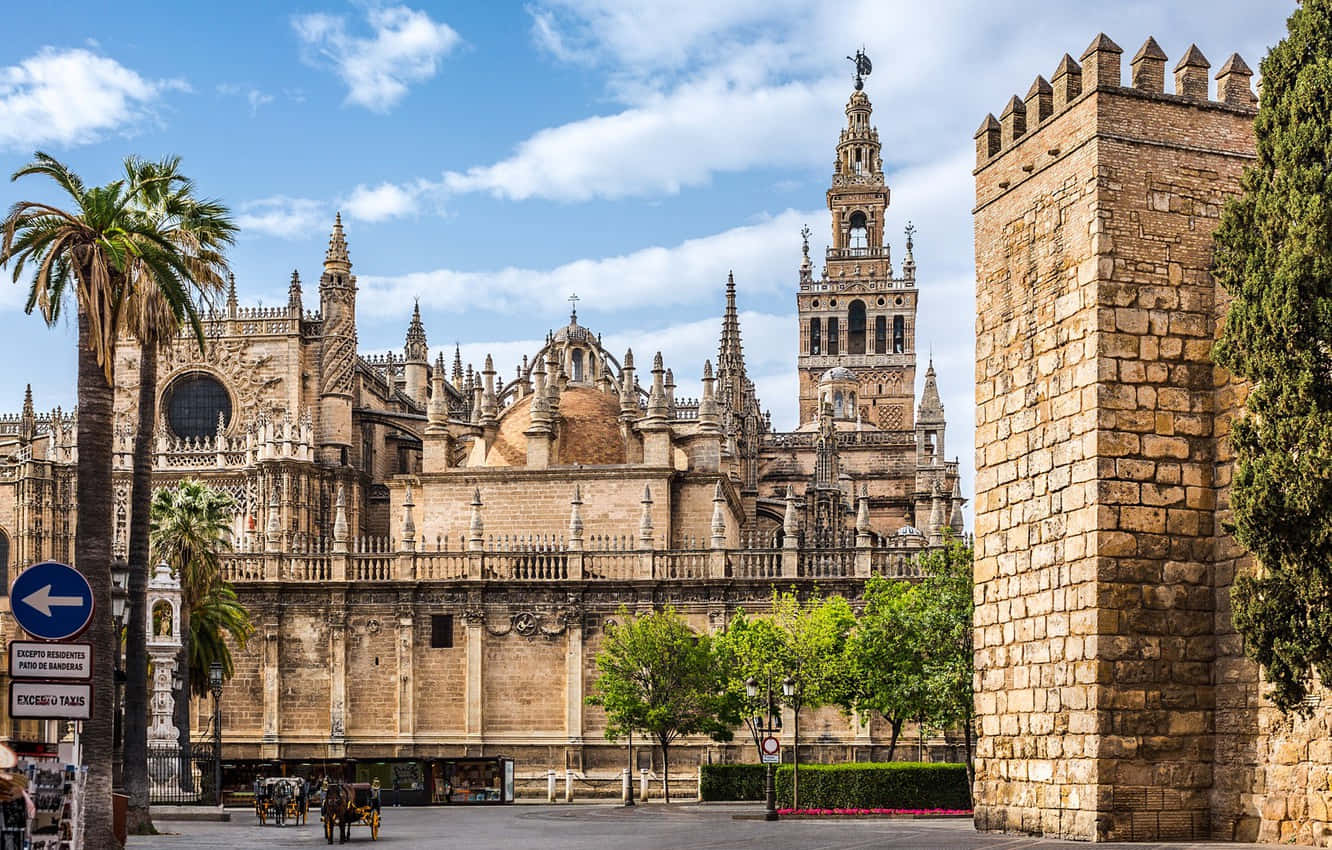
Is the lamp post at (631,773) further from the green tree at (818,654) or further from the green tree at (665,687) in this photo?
the green tree at (818,654)

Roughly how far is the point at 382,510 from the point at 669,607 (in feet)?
64.1

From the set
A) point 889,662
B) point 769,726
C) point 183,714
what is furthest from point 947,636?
point 183,714

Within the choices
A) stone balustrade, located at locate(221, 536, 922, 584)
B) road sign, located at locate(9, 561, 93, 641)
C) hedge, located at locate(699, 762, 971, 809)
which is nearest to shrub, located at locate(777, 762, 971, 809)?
hedge, located at locate(699, 762, 971, 809)

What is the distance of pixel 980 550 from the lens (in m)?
19.9

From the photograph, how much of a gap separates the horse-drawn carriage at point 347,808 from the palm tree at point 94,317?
539 cm

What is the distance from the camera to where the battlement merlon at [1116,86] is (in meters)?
17.5

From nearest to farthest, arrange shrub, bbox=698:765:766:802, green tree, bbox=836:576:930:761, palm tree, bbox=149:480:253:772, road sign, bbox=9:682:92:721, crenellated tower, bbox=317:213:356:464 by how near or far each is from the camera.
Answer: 1. road sign, bbox=9:682:92:721
2. palm tree, bbox=149:480:253:772
3. green tree, bbox=836:576:930:761
4. shrub, bbox=698:765:766:802
5. crenellated tower, bbox=317:213:356:464

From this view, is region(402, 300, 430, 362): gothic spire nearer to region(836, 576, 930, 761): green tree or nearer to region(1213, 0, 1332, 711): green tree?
region(836, 576, 930, 761): green tree

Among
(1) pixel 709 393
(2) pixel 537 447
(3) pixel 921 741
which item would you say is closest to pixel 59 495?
(2) pixel 537 447

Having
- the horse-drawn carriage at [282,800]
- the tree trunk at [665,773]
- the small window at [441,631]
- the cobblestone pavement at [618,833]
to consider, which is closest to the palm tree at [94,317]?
the cobblestone pavement at [618,833]

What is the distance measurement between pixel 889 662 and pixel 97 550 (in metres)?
23.7

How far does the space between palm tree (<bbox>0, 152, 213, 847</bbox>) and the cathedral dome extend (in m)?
31.2

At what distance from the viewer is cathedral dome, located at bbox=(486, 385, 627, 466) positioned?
180 ft

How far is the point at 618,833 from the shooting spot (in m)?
26.1
